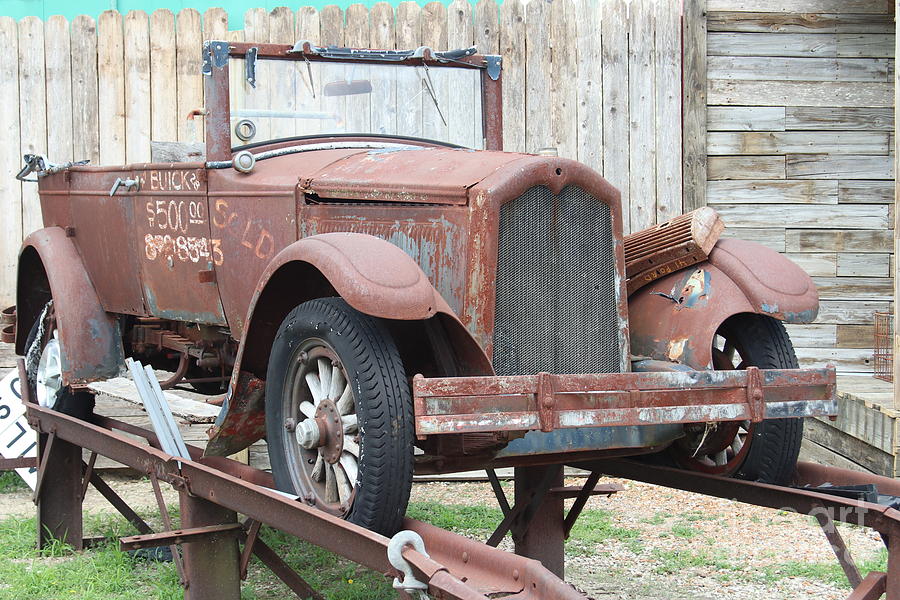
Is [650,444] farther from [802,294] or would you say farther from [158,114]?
[158,114]

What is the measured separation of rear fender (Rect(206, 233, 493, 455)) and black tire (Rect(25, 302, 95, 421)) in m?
1.72

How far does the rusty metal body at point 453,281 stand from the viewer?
3301 mm

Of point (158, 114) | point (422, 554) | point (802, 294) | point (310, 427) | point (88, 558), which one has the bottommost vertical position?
point (88, 558)

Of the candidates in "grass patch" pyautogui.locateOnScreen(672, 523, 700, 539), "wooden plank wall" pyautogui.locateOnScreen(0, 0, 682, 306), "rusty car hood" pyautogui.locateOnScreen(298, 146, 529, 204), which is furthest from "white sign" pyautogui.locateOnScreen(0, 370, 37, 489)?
"grass patch" pyautogui.locateOnScreen(672, 523, 700, 539)

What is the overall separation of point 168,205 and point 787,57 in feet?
14.6

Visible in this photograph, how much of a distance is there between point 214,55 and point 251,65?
21cm

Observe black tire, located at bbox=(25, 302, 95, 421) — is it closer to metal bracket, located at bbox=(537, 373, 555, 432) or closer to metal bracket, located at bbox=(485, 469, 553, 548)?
metal bracket, located at bbox=(485, 469, 553, 548)

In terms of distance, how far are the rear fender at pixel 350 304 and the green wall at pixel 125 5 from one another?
3790mm

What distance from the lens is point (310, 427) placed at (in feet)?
11.5

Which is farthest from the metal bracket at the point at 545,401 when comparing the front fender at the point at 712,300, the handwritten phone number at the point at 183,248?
the handwritten phone number at the point at 183,248

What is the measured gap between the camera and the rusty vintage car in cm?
330

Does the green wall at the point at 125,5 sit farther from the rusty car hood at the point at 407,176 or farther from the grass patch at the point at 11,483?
the rusty car hood at the point at 407,176

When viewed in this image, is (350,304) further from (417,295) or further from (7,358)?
(7,358)

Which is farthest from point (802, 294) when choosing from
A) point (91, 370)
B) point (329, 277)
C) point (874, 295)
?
point (874, 295)
